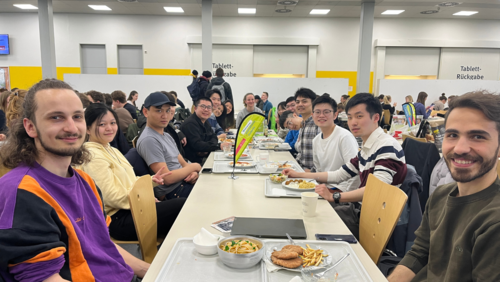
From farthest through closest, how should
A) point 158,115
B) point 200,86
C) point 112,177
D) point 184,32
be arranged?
point 184,32
point 200,86
point 158,115
point 112,177

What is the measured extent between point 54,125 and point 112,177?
849 millimetres

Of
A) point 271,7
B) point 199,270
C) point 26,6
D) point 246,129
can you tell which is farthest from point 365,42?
point 26,6

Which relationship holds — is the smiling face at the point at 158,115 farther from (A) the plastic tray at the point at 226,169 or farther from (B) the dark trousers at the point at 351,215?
(B) the dark trousers at the point at 351,215

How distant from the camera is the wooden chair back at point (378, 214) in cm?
144

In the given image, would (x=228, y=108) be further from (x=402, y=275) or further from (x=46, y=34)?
(x=46, y=34)

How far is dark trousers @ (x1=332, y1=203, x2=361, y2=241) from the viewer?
2076 millimetres

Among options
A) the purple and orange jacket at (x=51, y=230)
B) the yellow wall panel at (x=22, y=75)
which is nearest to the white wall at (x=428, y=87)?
the purple and orange jacket at (x=51, y=230)

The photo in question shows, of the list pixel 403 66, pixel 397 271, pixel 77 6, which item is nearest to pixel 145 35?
pixel 77 6

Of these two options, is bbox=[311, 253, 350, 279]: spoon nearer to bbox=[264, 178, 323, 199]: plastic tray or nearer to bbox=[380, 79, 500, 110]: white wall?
bbox=[264, 178, 323, 199]: plastic tray

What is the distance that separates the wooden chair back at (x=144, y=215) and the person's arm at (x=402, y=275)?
123 cm

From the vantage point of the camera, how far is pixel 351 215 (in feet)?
6.95

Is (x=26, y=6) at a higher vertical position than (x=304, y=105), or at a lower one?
higher

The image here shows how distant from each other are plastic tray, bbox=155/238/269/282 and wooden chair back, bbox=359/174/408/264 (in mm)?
682

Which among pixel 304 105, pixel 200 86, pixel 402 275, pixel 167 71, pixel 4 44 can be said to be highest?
pixel 4 44
